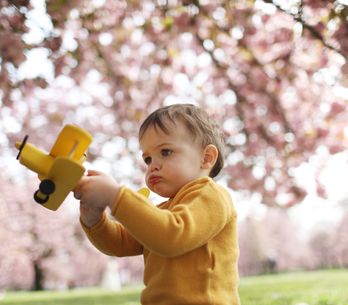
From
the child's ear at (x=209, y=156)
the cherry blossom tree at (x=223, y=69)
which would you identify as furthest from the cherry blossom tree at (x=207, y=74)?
the child's ear at (x=209, y=156)

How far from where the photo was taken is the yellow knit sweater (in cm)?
135

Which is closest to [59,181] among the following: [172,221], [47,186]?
[47,186]

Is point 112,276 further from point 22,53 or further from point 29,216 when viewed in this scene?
point 22,53

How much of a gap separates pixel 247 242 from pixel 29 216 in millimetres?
16706

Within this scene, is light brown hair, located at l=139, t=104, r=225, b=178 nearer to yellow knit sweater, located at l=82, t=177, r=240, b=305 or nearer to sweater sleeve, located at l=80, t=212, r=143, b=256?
yellow knit sweater, located at l=82, t=177, r=240, b=305

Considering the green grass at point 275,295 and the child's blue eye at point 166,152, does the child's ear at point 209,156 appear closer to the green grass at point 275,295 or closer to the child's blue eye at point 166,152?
the child's blue eye at point 166,152

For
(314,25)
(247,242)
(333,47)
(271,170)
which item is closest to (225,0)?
(314,25)

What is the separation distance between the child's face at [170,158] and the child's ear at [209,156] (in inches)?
1.1

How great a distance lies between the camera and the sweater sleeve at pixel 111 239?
1.70m

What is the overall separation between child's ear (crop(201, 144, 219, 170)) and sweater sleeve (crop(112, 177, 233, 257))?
Answer: 0.62 ft

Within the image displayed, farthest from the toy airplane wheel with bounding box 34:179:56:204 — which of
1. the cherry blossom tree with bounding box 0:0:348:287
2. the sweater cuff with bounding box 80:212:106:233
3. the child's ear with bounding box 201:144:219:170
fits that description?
the cherry blossom tree with bounding box 0:0:348:287

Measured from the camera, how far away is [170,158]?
1586 mm

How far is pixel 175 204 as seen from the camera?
61.6 inches

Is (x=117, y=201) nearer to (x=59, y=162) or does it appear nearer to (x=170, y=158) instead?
(x=59, y=162)
